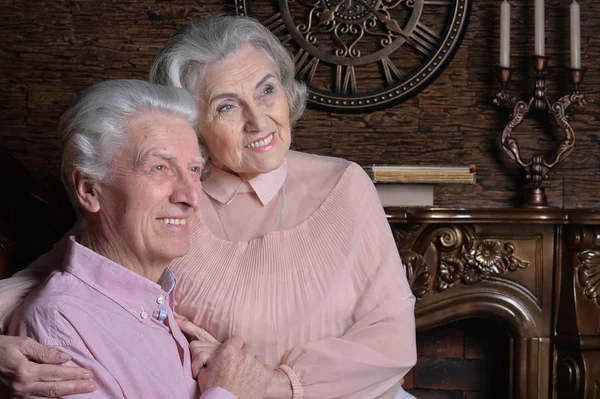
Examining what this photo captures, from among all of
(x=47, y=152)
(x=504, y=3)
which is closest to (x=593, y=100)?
(x=504, y=3)

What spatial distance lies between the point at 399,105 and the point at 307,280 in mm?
1447

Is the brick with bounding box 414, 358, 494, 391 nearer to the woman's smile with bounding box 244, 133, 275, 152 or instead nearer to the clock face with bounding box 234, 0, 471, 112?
the clock face with bounding box 234, 0, 471, 112

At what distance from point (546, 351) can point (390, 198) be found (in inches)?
31.8

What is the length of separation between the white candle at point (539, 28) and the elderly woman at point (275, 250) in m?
1.19

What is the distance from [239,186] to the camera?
80.6 inches

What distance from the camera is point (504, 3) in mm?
2898

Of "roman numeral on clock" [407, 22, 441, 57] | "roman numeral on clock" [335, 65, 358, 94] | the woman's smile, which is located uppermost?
"roman numeral on clock" [407, 22, 441, 57]

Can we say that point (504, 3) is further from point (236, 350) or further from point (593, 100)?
point (236, 350)

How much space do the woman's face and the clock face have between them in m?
1.21

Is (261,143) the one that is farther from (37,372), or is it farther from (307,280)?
(37,372)

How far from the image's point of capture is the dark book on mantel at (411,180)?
283 cm

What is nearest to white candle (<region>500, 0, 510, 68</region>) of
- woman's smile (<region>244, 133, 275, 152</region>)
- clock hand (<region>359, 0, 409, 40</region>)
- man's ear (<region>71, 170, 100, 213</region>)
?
clock hand (<region>359, 0, 409, 40</region>)

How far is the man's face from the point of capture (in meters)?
1.56

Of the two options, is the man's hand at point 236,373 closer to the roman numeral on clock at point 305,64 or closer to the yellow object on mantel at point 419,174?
the yellow object on mantel at point 419,174
